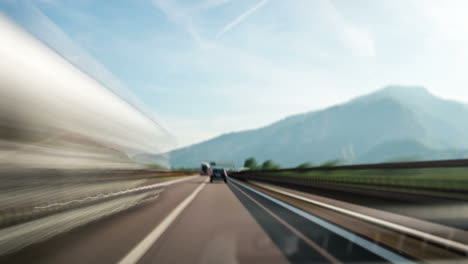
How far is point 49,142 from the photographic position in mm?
6238

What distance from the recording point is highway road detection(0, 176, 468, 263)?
5535 millimetres

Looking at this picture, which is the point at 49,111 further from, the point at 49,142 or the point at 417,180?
the point at 417,180

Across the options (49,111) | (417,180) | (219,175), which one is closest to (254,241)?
(49,111)

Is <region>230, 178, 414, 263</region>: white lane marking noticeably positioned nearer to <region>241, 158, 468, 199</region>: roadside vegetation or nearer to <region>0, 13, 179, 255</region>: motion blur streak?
<region>241, 158, 468, 199</region>: roadside vegetation

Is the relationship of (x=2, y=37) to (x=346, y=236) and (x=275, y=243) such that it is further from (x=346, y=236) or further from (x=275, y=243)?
(x=346, y=236)

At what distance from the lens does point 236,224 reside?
9047 millimetres

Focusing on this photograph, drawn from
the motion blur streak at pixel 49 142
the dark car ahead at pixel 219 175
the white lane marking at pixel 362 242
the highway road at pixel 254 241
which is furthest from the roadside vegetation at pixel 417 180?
the dark car ahead at pixel 219 175

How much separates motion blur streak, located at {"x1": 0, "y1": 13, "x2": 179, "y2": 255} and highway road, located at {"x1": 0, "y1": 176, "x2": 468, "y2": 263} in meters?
0.44

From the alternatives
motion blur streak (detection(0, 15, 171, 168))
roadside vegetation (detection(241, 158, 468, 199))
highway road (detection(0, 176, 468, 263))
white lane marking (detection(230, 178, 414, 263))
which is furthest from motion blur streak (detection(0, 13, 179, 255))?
roadside vegetation (detection(241, 158, 468, 199))

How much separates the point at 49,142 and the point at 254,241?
334 centimetres

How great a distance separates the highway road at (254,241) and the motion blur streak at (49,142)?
1.43 ft

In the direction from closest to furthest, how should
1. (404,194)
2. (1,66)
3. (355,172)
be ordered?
(1,66), (404,194), (355,172)

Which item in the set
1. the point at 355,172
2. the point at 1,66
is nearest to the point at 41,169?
the point at 1,66

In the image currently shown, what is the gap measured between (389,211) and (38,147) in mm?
8257
